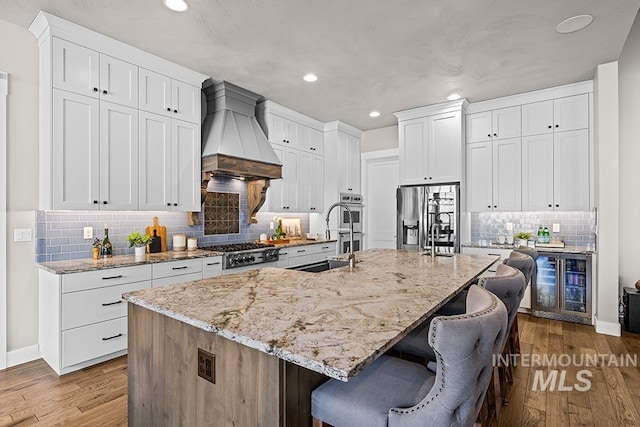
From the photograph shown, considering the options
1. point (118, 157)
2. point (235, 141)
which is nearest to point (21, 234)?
point (118, 157)

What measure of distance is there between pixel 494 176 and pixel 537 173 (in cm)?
50

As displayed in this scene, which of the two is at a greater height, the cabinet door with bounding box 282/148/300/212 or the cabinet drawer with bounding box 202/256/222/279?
the cabinet door with bounding box 282/148/300/212

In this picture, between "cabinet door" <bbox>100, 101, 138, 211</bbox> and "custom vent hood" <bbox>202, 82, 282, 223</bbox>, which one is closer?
"cabinet door" <bbox>100, 101, 138, 211</bbox>

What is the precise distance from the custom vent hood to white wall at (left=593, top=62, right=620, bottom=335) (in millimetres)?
3640

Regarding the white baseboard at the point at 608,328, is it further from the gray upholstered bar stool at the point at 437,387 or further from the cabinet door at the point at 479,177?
the gray upholstered bar stool at the point at 437,387

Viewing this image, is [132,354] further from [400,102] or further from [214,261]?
[400,102]

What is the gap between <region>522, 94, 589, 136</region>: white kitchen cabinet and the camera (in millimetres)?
4191

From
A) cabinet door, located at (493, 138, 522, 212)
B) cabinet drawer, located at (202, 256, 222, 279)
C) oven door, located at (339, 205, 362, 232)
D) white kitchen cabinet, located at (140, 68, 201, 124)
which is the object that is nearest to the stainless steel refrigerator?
cabinet door, located at (493, 138, 522, 212)

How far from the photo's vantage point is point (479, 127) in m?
4.89

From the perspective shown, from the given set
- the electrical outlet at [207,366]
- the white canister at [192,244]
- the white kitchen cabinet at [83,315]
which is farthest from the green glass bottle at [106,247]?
the electrical outlet at [207,366]

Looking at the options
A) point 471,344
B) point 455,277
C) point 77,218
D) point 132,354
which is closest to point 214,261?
point 77,218

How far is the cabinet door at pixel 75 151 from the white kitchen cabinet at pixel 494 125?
4.54 metres

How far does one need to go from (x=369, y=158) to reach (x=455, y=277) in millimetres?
4523

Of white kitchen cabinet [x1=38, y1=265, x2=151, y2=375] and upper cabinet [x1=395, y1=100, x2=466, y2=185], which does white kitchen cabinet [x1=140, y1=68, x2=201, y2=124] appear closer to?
white kitchen cabinet [x1=38, y1=265, x2=151, y2=375]
